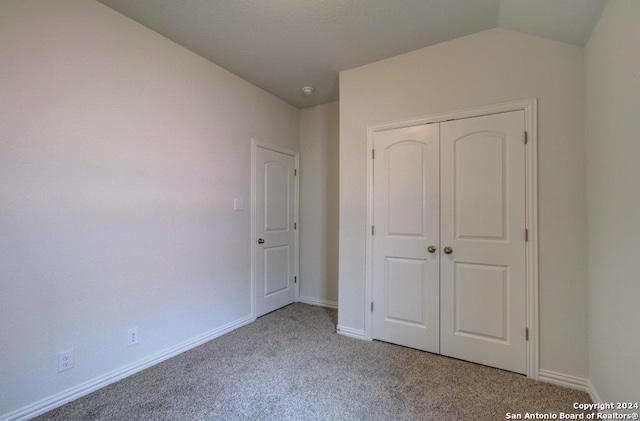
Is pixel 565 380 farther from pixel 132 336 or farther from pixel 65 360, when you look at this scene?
pixel 65 360

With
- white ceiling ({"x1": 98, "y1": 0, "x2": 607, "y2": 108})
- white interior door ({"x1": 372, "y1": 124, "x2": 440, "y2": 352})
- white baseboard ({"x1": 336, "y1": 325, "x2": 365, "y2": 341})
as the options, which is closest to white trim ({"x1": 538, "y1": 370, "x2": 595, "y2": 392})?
white interior door ({"x1": 372, "y1": 124, "x2": 440, "y2": 352})

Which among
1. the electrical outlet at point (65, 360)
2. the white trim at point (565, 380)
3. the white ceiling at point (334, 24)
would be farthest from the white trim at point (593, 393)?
the electrical outlet at point (65, 360)

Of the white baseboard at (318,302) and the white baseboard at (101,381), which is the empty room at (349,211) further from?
the white baseboard at (318,302)

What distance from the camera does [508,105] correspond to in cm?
206

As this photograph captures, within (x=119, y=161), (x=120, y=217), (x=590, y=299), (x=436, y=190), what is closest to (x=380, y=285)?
(x=436, y=190)

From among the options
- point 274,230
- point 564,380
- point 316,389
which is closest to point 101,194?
point 274,230

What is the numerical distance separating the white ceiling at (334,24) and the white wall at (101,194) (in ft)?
0.97

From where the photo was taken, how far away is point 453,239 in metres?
2.28

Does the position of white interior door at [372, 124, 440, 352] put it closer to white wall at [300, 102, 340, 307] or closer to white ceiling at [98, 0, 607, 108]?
white ceiling at [98, 0, 607, 108]

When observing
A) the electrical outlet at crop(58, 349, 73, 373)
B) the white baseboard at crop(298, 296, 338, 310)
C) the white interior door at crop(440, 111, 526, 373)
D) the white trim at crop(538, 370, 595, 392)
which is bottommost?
the white baseboard at crop(298, 296, 338, 310)

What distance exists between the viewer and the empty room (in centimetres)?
161

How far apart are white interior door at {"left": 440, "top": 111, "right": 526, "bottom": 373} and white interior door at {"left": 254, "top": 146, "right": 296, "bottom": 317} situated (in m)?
1.93

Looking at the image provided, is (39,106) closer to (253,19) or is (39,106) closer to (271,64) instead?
(253,19)

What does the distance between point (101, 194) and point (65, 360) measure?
3.50 ft
